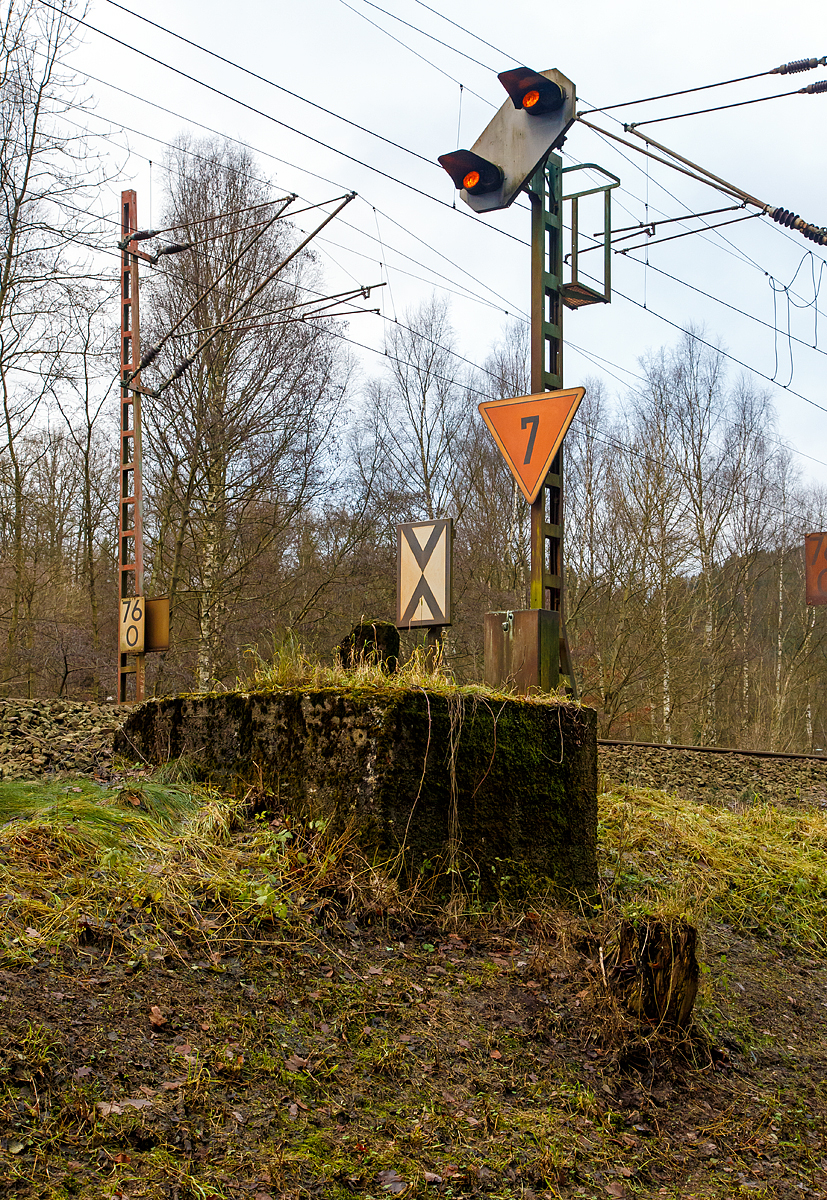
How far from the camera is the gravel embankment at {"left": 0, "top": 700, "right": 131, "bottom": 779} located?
6.61m

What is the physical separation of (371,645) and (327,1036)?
2.75 m

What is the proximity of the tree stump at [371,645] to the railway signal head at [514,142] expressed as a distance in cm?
316

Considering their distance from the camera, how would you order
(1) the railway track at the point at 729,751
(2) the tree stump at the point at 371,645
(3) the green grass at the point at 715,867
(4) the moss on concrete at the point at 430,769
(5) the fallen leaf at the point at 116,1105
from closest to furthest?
(5) the fallen leaf at the point at 116,1105
(4) the moss on concrete at the point at 430,769
(2) the tree stump at the point at 371,645
(3) the green grass at the point at 715,867
(1) the railway track at the point at 729,751

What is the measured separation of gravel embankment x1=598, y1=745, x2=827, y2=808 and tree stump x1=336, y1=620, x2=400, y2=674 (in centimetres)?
572

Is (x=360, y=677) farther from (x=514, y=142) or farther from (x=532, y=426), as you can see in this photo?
(x=514, y=142)

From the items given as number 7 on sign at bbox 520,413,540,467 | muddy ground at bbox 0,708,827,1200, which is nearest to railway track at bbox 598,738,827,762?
number 7 on sign at bbox 520,413,540,467

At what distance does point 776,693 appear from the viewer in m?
31.8

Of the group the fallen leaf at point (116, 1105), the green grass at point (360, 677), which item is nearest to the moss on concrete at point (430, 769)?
the green grass at point (360, 677)

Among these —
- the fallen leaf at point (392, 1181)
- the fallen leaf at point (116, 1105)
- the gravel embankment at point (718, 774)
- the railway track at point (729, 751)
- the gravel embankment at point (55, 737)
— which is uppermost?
the gravel embankment at point (55, 737)

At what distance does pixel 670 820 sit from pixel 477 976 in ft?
12.0

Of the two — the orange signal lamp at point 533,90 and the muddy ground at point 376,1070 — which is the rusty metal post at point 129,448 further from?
the muddy ground at point 376,1070

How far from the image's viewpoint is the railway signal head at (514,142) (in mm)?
6902

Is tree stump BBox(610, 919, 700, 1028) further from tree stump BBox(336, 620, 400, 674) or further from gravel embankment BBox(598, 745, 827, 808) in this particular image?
gravel embankment BBox(598, 745, 827, 808)

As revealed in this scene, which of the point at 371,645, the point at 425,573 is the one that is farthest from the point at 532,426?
the point at 371,645
